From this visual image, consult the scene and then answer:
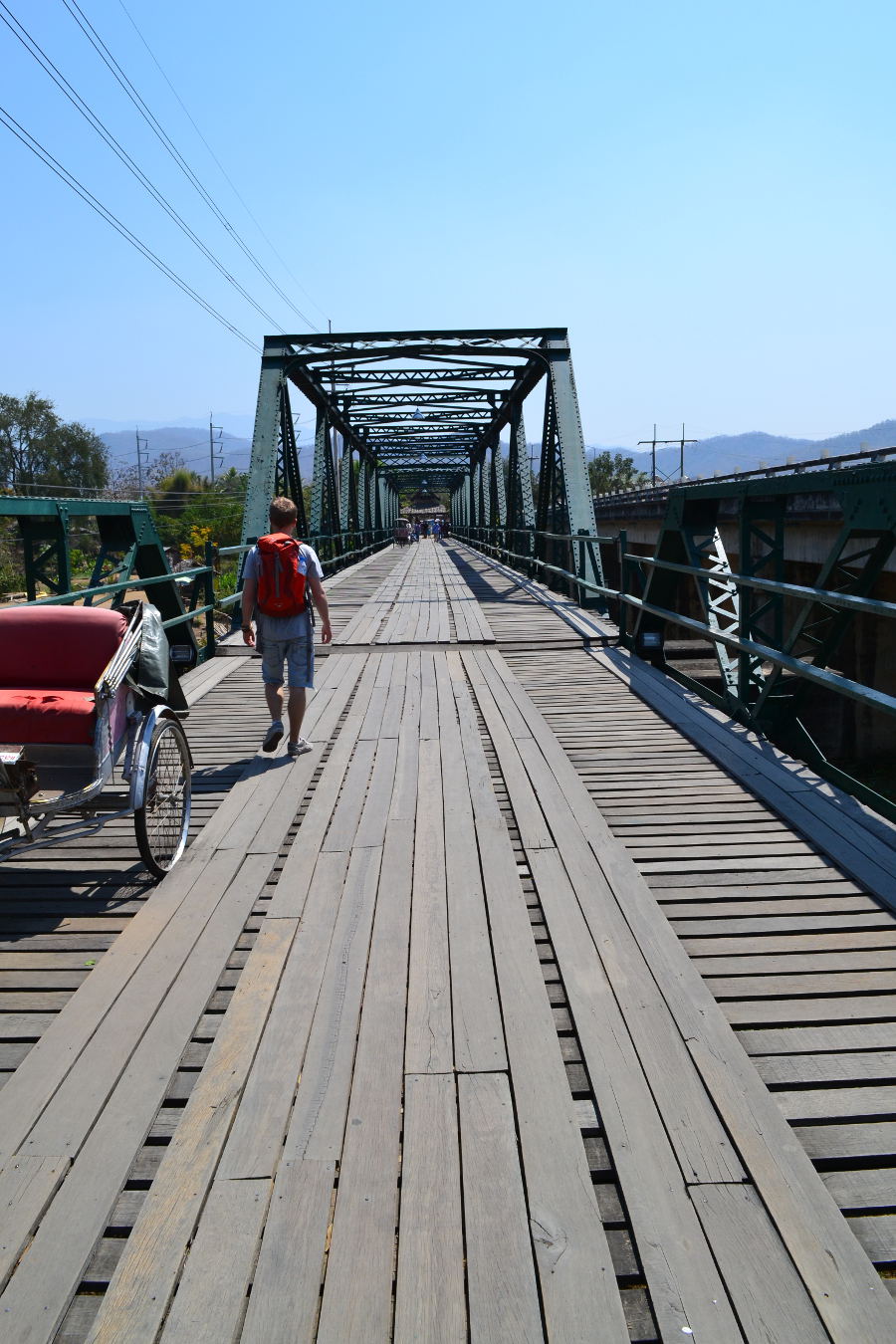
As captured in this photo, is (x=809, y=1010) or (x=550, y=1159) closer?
(x=550, y=1159)

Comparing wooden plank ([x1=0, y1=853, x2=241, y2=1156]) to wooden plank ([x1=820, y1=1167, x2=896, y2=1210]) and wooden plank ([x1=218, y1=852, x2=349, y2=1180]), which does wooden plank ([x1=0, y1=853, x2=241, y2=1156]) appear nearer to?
wooden plank ([x1=218, y1=852, x2=349, y2=1180])

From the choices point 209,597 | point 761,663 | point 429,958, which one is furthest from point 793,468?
point 429,958

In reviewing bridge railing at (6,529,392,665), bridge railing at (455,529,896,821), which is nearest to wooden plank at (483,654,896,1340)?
bridge railing at (455,529,896,821)

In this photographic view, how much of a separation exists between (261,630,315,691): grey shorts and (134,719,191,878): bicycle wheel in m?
1.46

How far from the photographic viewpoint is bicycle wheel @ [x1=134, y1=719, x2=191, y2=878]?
373cm

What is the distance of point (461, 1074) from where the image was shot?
2520 millimetres

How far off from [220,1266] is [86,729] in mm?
2087

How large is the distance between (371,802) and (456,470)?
59795 millimetres

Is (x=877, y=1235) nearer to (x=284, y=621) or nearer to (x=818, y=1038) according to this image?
(x=818, y=1038)

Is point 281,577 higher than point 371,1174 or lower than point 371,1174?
higher

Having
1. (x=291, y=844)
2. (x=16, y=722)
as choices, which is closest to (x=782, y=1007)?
(x=291, y=844)

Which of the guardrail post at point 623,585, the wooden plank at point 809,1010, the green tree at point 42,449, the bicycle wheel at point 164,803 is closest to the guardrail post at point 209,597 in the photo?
the guardrail post at point 623,585

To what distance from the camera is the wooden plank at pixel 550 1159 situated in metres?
1.82

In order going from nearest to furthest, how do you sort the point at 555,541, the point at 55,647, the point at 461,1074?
the point at 461,1074 < the point at 55,647 < the point at 555,541
